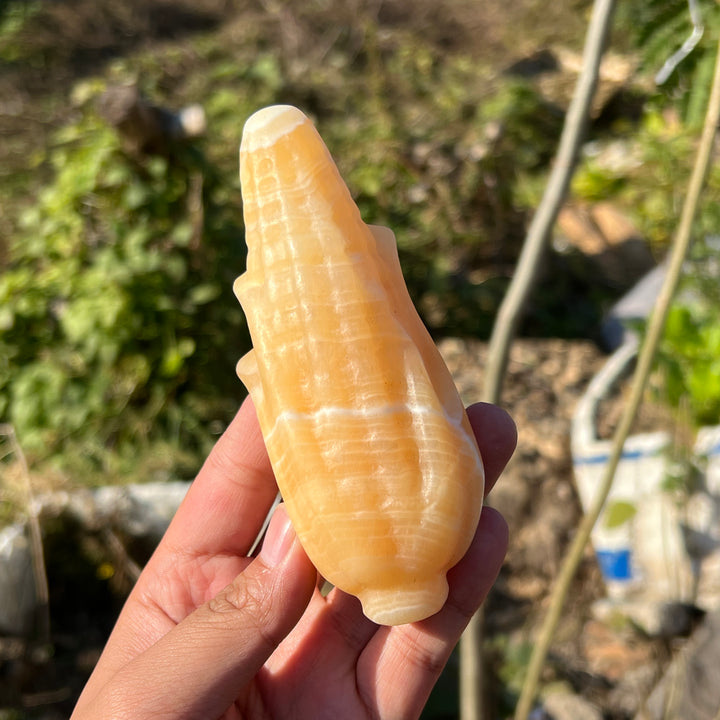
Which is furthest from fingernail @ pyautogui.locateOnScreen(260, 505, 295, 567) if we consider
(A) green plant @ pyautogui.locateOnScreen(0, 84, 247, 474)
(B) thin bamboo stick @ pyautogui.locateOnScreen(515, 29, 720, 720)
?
(A) green plant @ pyautogui.locateOnScreen(0, 84, 247, 474)

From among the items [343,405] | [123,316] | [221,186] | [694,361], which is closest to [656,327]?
[343,405]

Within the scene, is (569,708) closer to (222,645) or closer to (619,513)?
(619,513)

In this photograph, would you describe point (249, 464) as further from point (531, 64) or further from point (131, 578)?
point (531, 64)

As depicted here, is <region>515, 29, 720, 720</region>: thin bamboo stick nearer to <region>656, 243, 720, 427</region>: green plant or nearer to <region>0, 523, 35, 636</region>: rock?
<region>656, 243, 720, 427</region>: green plant

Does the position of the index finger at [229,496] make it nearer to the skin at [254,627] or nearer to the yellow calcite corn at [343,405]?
the skin at [254,627]

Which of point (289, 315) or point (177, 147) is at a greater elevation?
point (289, 315)

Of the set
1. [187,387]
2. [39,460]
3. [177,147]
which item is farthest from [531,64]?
[39,460]
